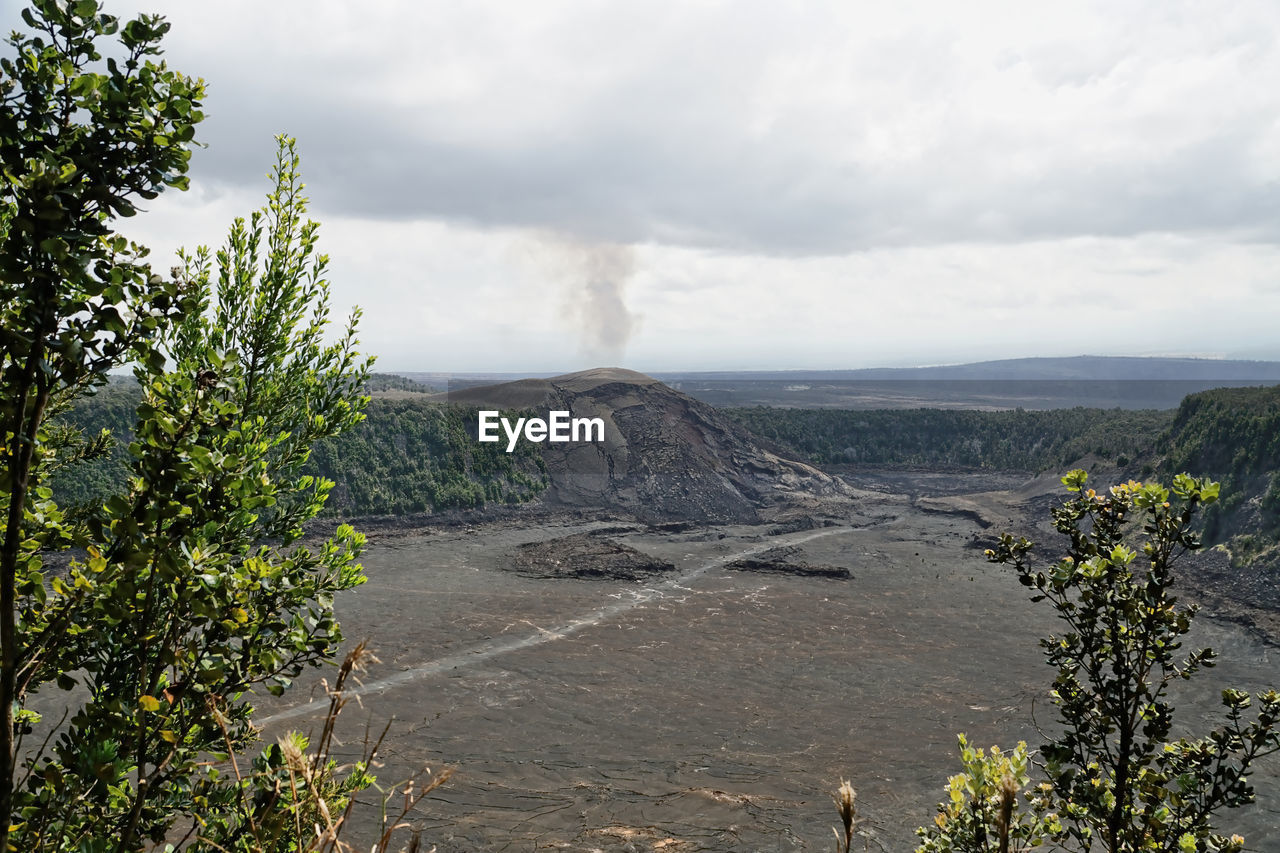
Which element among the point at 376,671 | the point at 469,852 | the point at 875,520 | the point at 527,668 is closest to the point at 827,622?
the point at 527,668

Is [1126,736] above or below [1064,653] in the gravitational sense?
below

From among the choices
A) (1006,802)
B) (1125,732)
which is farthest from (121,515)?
(1125,732)

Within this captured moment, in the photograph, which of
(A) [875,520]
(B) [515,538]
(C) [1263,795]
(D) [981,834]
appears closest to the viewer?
(D) [981,834]

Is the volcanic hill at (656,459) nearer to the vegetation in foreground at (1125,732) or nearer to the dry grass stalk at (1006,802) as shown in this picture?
the vegetation in foreground at (1125,732)

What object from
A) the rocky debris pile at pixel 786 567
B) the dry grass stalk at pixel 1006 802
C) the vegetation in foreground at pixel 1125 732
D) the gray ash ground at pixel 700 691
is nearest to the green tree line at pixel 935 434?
the rocky debris pile at pixel 786 567

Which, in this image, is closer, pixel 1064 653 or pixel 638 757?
pixel 1064 653

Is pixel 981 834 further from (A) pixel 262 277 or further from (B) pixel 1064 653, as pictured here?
(A) pixel 262 277
